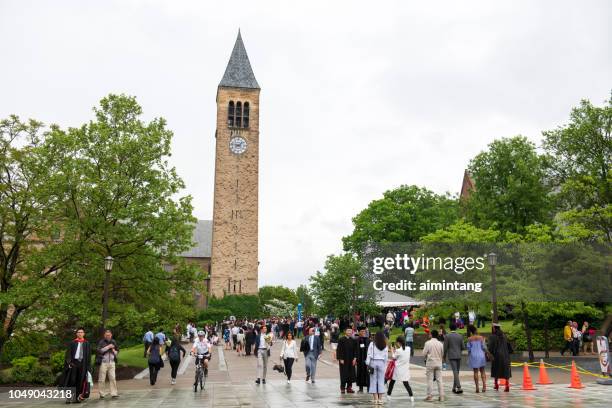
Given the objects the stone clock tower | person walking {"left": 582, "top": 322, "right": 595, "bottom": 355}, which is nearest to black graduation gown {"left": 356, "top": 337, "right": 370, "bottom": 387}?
person walking {"left": 582, "top": 322, "right": 595, "bottom": 355}

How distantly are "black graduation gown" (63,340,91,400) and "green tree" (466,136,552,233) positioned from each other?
108 feet

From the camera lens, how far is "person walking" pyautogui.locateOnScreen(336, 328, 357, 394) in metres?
14.7

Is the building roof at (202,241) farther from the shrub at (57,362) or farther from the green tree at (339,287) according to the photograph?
the shrub at (57,362)

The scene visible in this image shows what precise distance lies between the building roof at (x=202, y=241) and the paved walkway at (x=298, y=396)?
6199 cm

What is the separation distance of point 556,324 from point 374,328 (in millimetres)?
17248

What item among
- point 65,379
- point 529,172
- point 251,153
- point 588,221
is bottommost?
point 65,379

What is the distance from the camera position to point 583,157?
38.8m

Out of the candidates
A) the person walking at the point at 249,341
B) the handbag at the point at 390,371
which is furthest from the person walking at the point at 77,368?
the person walking at the point at 249,341

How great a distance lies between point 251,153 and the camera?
2625 inches

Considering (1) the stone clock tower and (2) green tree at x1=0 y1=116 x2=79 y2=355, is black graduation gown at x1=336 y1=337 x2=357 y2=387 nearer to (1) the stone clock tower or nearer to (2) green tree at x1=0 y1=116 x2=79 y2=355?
(2) green tree at x1=0 y1=116 x2=79 y2=355

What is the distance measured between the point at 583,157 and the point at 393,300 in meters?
17.0

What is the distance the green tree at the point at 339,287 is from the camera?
4322cm

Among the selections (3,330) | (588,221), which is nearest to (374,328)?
→ (588,221)

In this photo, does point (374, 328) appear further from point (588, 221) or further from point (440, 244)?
point (588, 221)
